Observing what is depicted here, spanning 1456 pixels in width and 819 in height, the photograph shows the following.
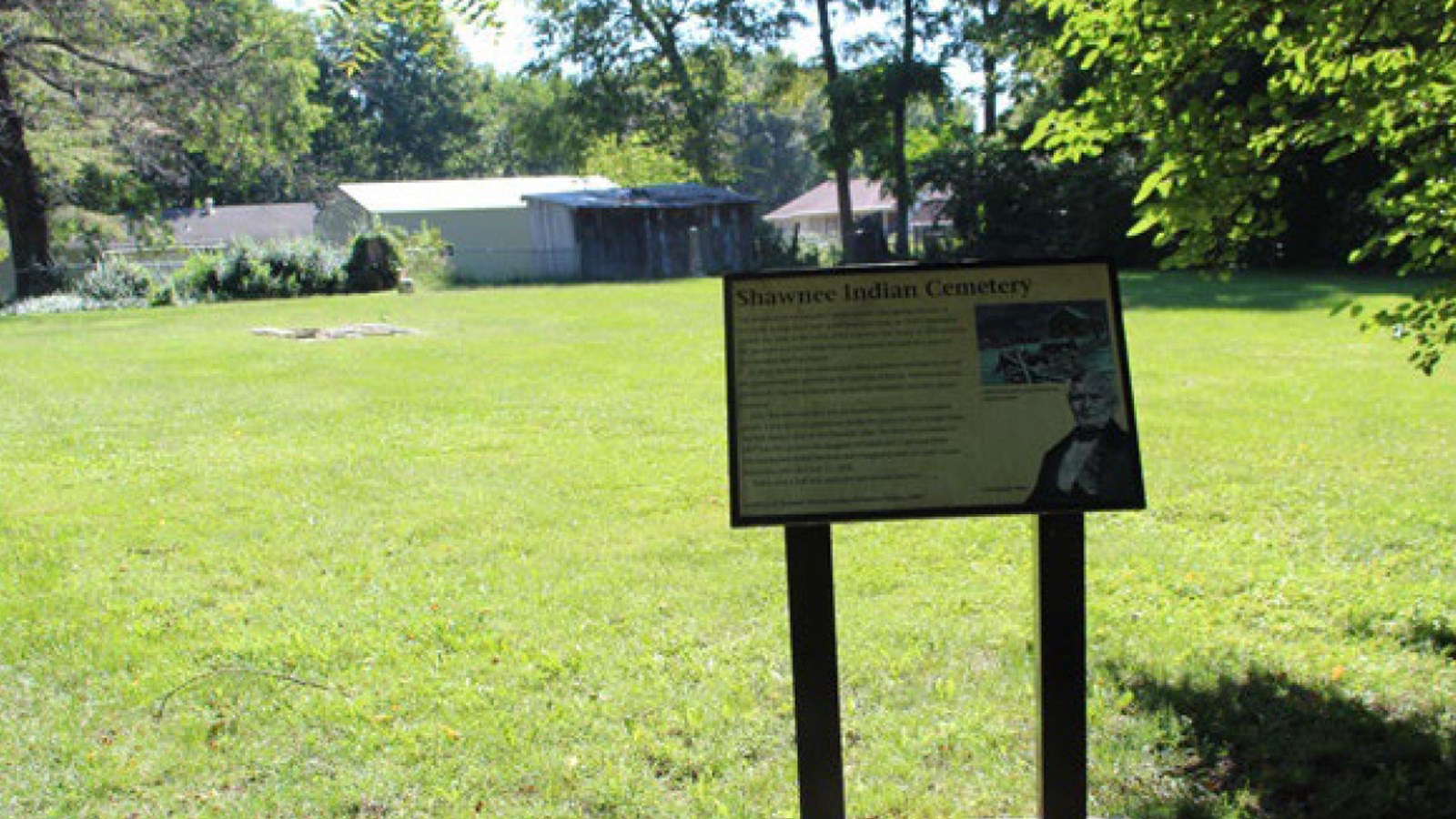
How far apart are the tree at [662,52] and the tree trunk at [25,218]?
1682 centimetres

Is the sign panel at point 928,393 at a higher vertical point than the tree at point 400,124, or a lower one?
lower

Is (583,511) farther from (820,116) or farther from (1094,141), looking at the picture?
(820,116)

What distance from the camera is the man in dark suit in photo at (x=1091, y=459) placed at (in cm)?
305

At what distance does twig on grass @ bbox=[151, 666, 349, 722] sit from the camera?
14.5 ft

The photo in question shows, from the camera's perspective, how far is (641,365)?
14336 millimetres

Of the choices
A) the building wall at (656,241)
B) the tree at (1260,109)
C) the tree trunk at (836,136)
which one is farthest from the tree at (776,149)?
the tree at (1260,109)

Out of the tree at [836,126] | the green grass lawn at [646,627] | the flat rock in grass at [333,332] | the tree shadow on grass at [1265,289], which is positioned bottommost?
the green grass lawn at [646,627]

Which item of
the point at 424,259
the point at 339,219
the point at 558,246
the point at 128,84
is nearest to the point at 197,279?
the point at 128,84

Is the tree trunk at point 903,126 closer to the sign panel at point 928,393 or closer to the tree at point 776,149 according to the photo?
the sign panel at point 928,393

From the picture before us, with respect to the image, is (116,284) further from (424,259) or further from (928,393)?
(928,393)

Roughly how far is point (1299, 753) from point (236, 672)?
3.89 meters

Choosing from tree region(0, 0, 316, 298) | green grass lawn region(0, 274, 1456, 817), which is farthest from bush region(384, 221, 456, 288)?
green grass lawn region(0, 274, 1456, 817)

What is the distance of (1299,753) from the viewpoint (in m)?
3.82

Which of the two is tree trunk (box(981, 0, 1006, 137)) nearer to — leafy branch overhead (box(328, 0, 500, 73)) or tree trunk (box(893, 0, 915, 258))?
tree trunk (box(893, 0, 915, 258))
